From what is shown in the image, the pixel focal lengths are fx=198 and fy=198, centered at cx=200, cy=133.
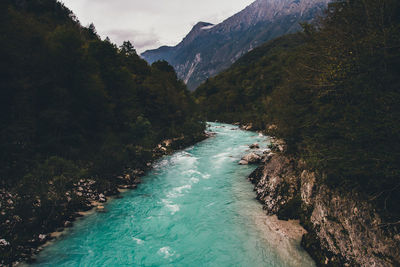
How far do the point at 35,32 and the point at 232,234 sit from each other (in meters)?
21.7

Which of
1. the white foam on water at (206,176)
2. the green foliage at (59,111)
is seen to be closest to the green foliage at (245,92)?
the white foam on water at (206,176)

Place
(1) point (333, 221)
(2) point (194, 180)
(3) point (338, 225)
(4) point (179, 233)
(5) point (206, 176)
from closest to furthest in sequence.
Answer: (3) point (338, 225), (1) point (333, 221), (4) point (179, 233), (2) point (194, 180), (5) point (206, 176)

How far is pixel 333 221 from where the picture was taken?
785cm

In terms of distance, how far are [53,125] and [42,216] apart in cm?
885

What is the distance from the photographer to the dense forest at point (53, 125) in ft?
36.1

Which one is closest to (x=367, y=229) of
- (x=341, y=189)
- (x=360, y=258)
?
(x=360, y=258)

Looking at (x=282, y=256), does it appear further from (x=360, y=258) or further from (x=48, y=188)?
(x=48, y=188)

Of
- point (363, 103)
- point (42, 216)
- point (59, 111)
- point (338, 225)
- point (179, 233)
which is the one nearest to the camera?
point (363, 103)

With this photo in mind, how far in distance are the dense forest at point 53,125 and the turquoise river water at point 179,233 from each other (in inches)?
80.7

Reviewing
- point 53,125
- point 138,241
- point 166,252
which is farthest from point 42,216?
point 53,125

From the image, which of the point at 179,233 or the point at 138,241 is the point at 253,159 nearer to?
the point at 179,233

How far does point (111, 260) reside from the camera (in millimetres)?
9125

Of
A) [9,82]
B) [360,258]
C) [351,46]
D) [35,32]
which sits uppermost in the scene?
[35,32]

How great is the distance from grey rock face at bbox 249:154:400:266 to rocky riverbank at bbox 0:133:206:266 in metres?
11.8
